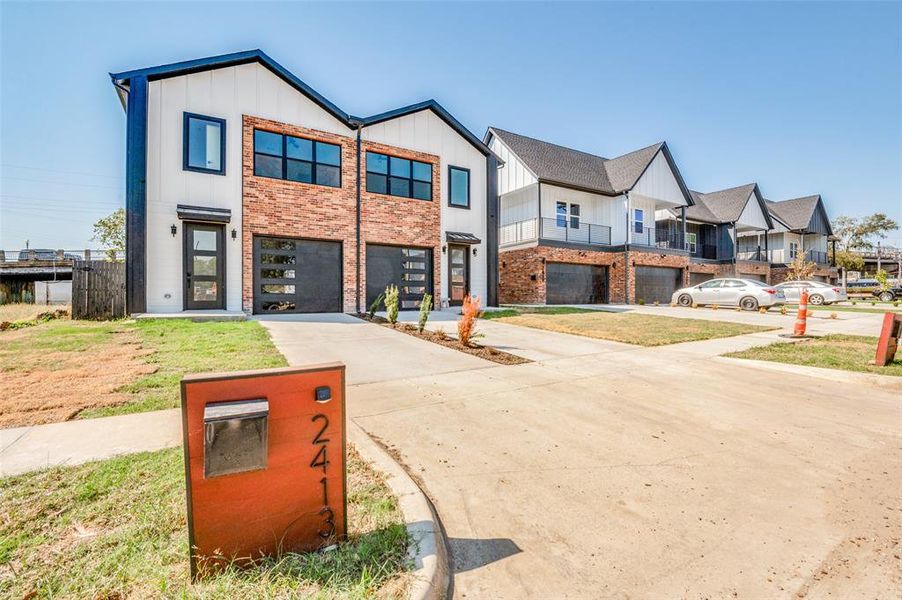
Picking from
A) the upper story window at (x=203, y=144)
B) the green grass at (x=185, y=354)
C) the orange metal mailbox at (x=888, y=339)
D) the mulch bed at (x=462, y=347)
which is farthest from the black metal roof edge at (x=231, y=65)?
the orange metal mailbox at (x=888, y=339)

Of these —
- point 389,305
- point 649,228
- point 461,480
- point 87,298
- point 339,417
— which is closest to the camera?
point 339,417

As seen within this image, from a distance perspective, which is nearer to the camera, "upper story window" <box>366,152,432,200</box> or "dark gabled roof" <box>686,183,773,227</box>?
"upper story window" <box>366,152,432,200</box>

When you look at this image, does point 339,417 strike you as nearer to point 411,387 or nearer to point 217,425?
point 217,425

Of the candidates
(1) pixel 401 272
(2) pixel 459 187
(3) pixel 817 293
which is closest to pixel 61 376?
(1) pixel 401 272

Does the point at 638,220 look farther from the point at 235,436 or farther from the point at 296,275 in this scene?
the point at 235,436

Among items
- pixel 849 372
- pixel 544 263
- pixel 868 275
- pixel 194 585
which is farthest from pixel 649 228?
pixel 868 275

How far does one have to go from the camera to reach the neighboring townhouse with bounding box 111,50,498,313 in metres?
11.5

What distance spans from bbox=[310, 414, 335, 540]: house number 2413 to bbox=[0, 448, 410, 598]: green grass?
4.5 inches

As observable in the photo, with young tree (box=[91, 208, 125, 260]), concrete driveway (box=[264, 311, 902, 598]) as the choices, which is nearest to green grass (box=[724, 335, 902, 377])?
concrete driveway (box=[264, 311, 902, 598])

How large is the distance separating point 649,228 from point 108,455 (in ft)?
89.2

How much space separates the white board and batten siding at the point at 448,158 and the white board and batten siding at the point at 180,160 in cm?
365

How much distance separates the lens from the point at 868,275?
57.7 m

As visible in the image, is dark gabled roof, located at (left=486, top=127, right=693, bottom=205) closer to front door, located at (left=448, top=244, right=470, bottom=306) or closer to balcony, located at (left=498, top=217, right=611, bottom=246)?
balcony, located at (left=498, top=217, right=611, bottom=246)

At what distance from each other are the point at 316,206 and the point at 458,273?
6056mm
